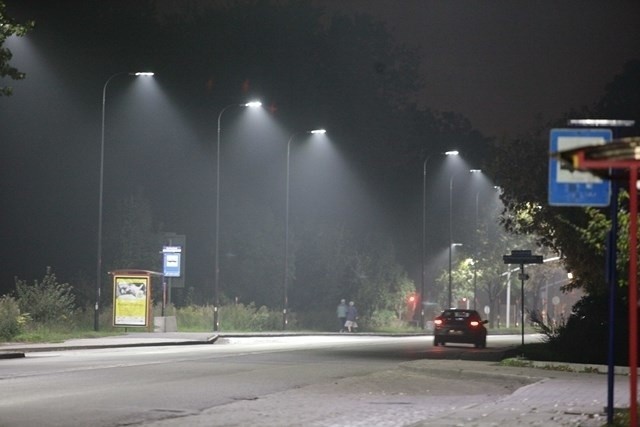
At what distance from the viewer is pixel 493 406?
60.5 ft

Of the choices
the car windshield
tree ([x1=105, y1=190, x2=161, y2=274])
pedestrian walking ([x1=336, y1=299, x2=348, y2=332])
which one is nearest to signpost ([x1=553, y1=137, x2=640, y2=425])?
the car windshield

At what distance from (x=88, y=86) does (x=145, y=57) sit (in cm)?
656

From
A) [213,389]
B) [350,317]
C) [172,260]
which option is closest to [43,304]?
[172,260]

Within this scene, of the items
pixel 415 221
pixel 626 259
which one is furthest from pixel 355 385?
pixel 415 221

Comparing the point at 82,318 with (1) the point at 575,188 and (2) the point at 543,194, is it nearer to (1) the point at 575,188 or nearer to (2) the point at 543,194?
(2) the point at 543,194

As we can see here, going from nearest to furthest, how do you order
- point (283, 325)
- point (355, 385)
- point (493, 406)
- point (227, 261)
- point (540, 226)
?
point (493, 406), point (355, 385), point (540, 226), point (283, 325), point (227, 261)

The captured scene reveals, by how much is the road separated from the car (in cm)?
1237

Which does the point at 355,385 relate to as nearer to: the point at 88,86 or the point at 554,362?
the point at 554,362

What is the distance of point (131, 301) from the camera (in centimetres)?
4869

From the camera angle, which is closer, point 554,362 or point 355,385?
point 355,385

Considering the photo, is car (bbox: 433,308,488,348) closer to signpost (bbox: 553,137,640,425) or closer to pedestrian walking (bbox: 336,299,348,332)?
pedestrian walking (bbox: 336,299,348,332)

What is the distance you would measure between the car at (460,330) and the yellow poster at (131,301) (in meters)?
11.5

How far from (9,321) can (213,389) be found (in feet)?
65.6

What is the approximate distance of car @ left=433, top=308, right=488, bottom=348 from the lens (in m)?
45.3
